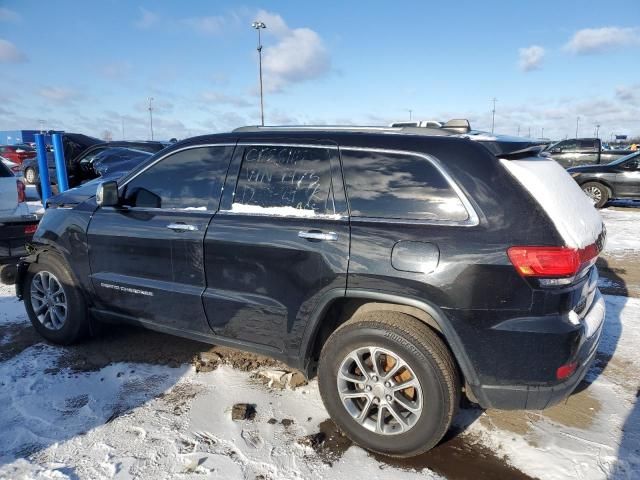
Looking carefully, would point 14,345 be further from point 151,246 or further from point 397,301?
Result: point 397,301

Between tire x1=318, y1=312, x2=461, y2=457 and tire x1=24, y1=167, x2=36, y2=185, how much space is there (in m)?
16.6

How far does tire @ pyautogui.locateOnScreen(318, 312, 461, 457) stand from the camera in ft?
7.93

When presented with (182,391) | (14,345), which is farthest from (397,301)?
(14,345)

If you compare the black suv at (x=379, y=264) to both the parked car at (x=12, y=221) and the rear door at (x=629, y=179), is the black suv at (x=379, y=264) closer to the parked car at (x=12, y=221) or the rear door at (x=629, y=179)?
the parked car at (x=12, y=221)

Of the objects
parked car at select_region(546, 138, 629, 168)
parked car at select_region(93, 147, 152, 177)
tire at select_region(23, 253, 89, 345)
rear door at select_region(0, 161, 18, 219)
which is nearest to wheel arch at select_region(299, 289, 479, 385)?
tire at select_region(23, 253, 89, 345)

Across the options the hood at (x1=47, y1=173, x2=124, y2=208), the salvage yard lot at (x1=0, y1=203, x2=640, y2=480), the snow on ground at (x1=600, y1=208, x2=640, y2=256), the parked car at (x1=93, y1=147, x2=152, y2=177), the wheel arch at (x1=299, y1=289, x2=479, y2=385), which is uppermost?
the parked car at (x1=93, y1=147, x2=152, y2=177)

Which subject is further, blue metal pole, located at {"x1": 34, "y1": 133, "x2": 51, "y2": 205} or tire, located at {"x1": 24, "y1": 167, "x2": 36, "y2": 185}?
tire, located at {"x1": 24, "y1": 167, "x2": 36, "y2": 185}

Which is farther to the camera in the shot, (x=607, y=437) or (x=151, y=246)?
(x=151, y=246)

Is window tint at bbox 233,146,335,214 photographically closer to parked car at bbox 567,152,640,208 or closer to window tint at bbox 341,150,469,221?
window tint at bbox 341,150,469,221

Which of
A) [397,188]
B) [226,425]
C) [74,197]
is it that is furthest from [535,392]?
[74,197]

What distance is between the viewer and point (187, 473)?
246 cm

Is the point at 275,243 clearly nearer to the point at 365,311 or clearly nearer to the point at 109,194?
the point at 365,311

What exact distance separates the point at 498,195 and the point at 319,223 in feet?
3.26

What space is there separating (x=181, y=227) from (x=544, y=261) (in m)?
2.24
